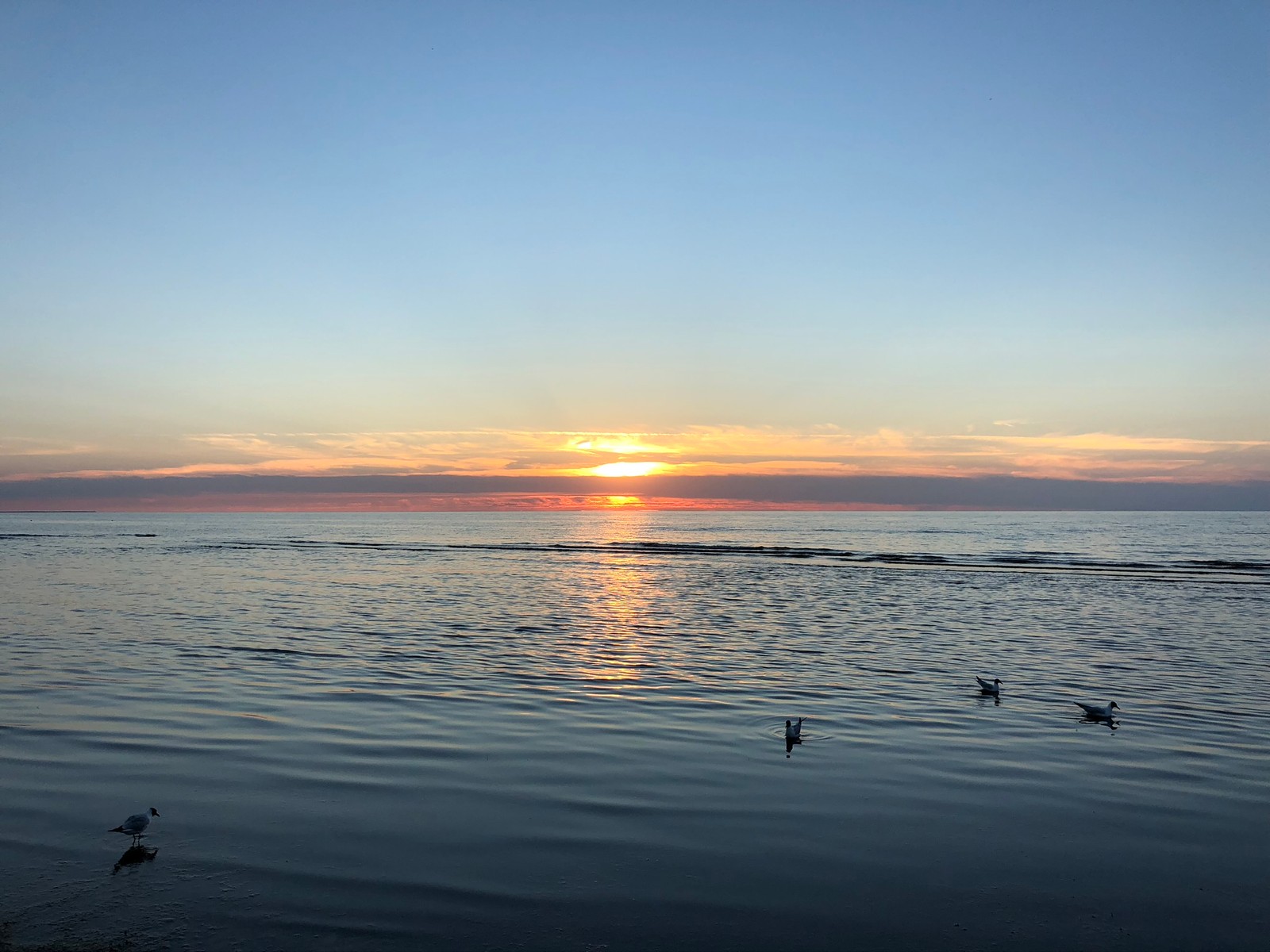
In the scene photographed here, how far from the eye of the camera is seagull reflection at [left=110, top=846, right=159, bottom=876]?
8438 millimetres

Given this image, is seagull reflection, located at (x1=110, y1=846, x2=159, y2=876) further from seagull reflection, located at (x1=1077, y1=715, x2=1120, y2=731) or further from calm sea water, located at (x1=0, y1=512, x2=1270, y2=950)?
seagull reflection, located at (x1=1077, y1=715, x2=1120, y2=731)

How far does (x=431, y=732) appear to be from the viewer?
1409 cm

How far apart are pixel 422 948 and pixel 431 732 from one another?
7.27m

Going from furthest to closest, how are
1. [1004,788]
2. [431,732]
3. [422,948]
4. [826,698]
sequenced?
1. [826,698]
2. [431,732]
3. [1004,788]
4. [422,948]

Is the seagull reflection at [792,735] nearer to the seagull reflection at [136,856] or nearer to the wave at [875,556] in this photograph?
the seagull reflection at [136,856]

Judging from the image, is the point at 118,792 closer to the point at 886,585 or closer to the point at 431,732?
the point at 431,732

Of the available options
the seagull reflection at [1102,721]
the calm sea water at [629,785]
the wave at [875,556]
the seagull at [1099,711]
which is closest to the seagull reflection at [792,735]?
the calm sea water at [629,785]

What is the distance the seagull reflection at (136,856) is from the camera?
332 inches

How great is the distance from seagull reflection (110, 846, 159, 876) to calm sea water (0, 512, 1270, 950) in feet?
0.16

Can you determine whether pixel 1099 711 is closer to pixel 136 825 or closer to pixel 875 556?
pixel 136 825

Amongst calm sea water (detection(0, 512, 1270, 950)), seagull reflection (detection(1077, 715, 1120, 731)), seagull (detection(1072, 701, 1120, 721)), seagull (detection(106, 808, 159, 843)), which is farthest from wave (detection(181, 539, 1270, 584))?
seagull (detection(106, 808, 159, 843))

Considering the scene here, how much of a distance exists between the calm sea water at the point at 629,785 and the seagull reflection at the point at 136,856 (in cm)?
5

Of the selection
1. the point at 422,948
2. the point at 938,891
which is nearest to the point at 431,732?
the point at 422,948

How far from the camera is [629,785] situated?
11414 mm
